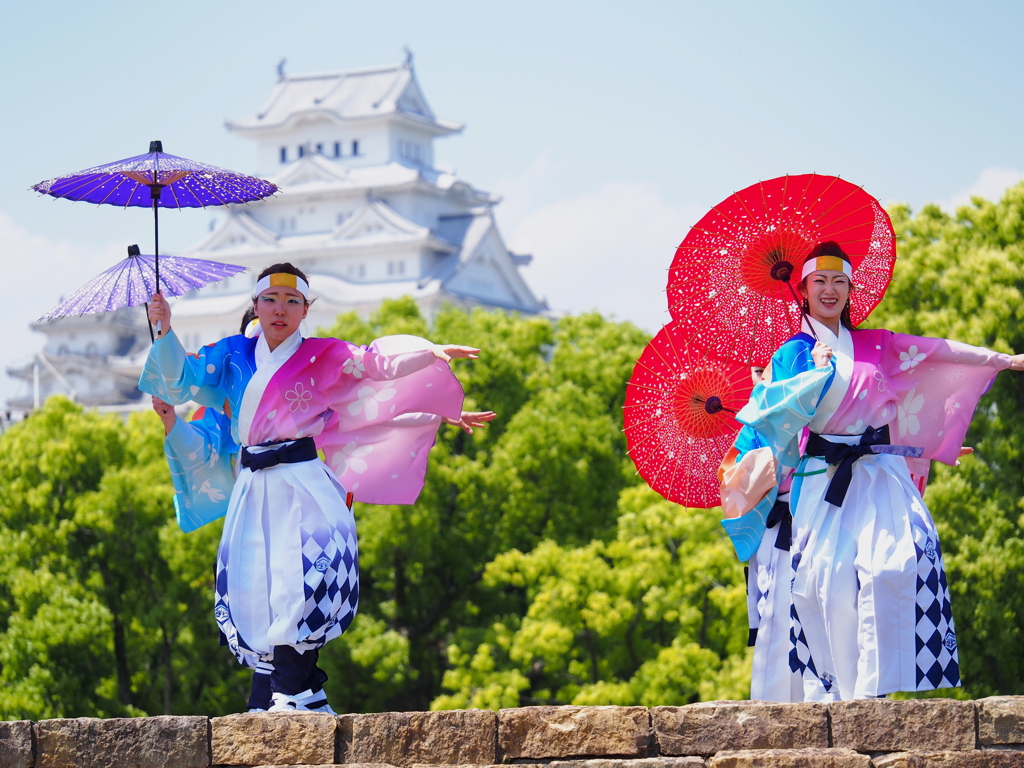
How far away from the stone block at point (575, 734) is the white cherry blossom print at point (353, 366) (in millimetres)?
2177

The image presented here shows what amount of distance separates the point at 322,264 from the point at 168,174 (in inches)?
1832

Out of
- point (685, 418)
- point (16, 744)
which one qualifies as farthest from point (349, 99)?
point (16, 744)

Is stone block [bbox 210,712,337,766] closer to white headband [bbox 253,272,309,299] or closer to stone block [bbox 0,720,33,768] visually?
stone block [bbox 0,720,33,768]

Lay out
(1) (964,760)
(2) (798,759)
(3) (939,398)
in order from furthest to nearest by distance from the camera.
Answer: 1. (3) (939,398)
2. (1) (964,760)
3. (2) (798,759)

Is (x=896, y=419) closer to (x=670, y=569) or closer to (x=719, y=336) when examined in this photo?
(x=719, y=336)

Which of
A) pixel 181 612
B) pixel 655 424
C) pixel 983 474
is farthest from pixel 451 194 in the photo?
pixel 655 424

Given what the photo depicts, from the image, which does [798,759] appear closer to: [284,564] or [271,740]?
[271,740]

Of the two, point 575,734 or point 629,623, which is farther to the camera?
point 629,623

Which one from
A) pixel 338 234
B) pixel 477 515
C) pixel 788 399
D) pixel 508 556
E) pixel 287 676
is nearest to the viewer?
pixel 287 676

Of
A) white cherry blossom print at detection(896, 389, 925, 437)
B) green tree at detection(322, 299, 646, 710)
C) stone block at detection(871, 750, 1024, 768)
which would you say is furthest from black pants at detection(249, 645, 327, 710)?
green tree at detection(322, 299, 646, 710)

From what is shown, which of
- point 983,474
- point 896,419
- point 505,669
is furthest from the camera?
point 505,669

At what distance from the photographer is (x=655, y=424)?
26.3ft

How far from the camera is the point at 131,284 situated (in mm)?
6742

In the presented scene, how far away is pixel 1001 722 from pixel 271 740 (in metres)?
2.27
